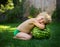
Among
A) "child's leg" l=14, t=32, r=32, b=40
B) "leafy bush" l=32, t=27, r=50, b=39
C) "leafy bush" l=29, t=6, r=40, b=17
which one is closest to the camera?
"child's leg" l=14, t=32, r=32, b=40

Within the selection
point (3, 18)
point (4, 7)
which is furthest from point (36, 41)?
point (4, 7)

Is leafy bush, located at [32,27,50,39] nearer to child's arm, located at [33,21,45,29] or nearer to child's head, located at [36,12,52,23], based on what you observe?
child's arm, located at [33,21,45,29]

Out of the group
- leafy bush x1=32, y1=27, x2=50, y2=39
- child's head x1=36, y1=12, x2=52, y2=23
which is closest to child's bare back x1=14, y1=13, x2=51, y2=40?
child's head x1=36, y1=12, x2=52, y2=23

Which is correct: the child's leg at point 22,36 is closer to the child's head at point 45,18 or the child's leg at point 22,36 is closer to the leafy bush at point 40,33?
the leafy bush at point 40,33

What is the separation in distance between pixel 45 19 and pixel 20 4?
6.23m

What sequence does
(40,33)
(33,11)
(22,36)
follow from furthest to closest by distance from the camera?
1. (33,11)
2. (40,33)
3. (22,36)

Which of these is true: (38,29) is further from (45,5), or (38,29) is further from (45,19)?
(45,5)

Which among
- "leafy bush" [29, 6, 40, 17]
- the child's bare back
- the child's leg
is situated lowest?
the child's leg

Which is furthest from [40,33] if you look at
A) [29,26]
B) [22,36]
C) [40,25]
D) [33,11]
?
[33,11]

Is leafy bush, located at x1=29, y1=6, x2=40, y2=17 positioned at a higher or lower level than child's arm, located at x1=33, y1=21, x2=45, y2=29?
higher

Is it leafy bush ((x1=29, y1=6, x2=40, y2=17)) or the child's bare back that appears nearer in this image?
the child's bare back

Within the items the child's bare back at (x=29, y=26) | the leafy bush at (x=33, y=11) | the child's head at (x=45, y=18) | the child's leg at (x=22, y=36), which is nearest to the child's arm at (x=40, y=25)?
the child's bare back at (x=29, y=26)

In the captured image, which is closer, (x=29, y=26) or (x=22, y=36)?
(x=22, y=36)

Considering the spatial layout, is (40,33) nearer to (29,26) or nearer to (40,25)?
(40,25)
